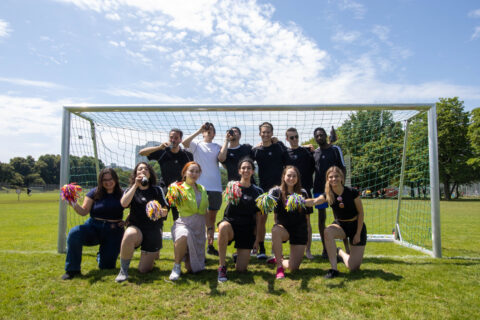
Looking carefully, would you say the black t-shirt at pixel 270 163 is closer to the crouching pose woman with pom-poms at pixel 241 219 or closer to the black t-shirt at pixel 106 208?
the crouching pose woman with pom-poms at pixel 241 219

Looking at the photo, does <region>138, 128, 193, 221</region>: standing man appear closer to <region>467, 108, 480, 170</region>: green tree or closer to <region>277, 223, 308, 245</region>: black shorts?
<region>277, 223, 308, 245</region>: black shorts

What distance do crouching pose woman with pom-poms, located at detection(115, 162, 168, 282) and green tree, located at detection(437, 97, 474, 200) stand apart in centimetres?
3712

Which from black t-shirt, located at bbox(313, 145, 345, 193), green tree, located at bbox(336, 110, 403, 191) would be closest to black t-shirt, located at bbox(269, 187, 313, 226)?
black t-shirt, located at bbox(313, 145, 345, 193)

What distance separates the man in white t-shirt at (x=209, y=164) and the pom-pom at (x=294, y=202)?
Answer: 1.46 m

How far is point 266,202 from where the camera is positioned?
382 centimetres

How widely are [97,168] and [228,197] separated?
4.00 metres

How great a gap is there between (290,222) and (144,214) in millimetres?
2034

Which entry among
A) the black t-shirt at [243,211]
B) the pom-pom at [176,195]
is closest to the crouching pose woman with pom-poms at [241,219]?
the black t-shirt at [243,211]

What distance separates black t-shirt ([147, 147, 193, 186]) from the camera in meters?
4.82

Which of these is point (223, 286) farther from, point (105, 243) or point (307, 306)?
point (105, 243)

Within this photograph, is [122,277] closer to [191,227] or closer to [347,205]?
[191,227]

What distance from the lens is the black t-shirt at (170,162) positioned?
190 inches

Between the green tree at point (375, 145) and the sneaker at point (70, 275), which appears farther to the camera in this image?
the green tree at point (375, 145)

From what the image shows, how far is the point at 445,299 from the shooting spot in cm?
318
